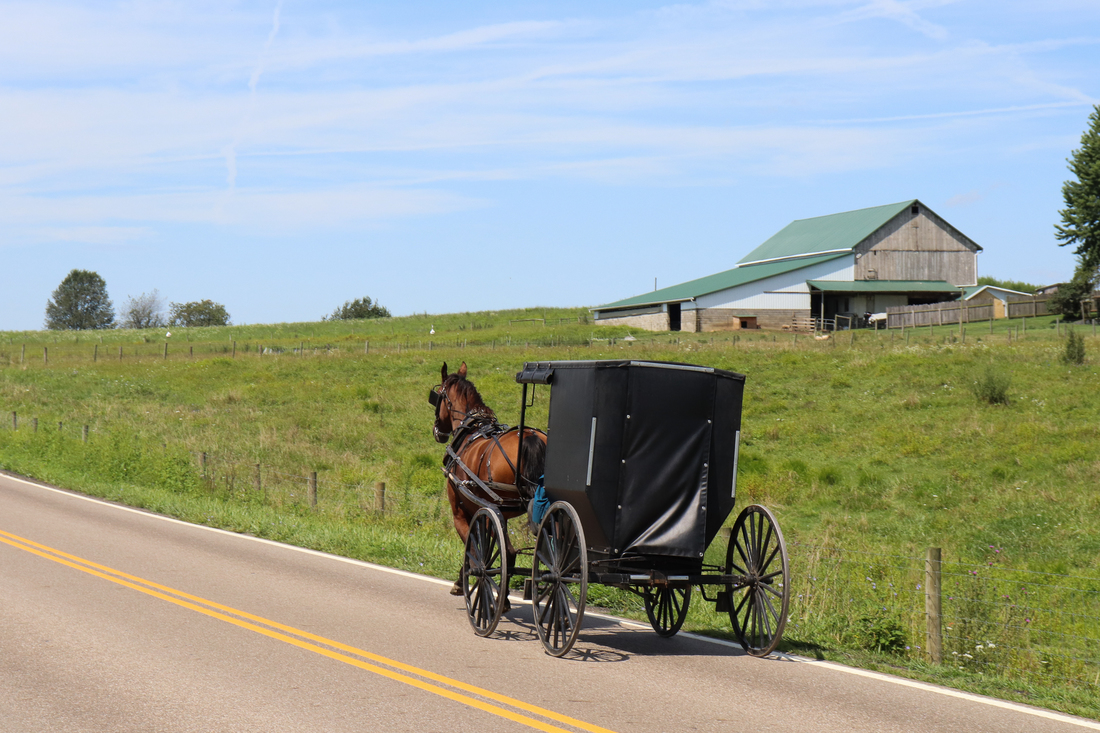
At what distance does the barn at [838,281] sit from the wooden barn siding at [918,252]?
0.24 ft

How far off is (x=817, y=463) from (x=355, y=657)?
62.9ft

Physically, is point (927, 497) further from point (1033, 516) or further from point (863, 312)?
point (863, 312)

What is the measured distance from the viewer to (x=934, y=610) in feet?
27.6

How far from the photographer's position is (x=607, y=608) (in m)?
10.3

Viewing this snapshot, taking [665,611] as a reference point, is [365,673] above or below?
below

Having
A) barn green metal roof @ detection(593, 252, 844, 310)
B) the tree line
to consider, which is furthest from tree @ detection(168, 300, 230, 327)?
barn green metal roof @ detection(593, 252, 844, 310)

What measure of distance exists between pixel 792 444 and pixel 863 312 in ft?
142

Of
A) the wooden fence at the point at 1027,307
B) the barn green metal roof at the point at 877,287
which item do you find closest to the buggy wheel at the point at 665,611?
the barn green metal roof at the point at 877,287

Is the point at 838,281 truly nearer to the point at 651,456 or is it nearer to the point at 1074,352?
the point at 1074,352

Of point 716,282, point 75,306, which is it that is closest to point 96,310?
point 75,306

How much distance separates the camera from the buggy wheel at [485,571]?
8433mm

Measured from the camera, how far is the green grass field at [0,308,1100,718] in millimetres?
9555

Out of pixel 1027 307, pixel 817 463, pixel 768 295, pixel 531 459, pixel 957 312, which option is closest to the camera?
pixel 531 459

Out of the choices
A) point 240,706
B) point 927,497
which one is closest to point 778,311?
point 927,497
